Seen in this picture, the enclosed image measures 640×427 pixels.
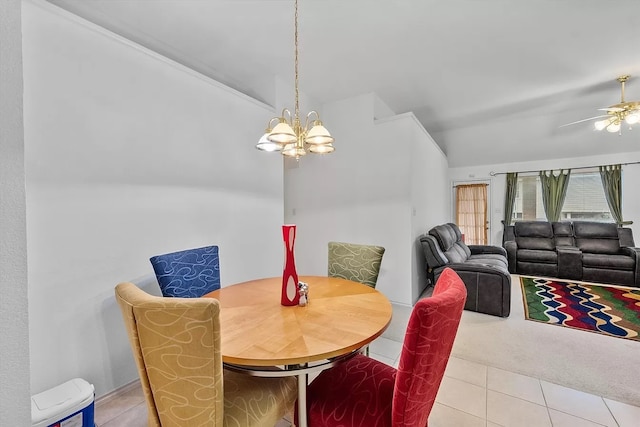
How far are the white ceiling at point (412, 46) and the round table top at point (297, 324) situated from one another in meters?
2.22

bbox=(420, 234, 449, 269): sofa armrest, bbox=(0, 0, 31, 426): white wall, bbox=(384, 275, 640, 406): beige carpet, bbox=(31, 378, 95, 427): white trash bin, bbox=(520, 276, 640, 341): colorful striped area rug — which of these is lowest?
bbox=(384, 275, 640, 406): beige carpet

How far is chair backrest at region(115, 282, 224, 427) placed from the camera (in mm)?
878

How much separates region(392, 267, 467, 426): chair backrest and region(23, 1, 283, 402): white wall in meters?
2.04

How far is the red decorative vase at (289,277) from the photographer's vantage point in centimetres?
154

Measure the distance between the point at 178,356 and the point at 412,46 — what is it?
316 cm

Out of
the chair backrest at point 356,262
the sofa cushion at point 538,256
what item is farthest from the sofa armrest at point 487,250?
the chair backrest at point 356,262

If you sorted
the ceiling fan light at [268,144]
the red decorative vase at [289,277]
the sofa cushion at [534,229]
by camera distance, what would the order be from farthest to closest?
the sofa cushion at [534,229] → the ceiling fan light at [268,144] → the red decorative vase at [289,277]

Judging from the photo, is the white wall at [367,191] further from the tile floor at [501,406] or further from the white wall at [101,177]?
the white wall at [101,177]

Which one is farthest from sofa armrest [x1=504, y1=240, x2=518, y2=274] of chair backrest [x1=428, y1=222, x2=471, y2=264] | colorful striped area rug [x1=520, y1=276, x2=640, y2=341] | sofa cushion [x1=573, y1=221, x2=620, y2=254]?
chair backrest [x1=428, y1=222, x2=471, y2=264]

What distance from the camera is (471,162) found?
250 inches

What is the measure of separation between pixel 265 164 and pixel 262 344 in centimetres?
242

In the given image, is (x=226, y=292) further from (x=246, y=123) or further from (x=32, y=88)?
(x=246, y=123)

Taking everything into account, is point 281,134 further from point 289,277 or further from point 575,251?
point 575,251

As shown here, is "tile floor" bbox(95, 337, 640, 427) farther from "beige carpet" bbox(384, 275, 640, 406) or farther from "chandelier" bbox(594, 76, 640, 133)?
"chandelier" bbox(594, 76, 640, 133)
